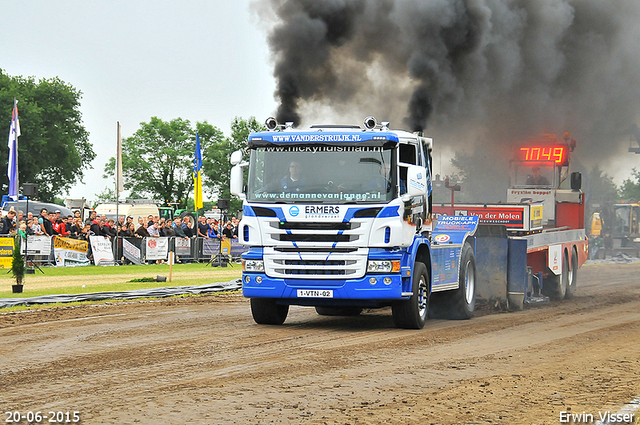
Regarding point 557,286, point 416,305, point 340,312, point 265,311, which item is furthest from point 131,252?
point 416,305

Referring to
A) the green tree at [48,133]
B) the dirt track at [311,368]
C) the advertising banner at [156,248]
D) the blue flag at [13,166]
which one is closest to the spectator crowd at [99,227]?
the advertising banner at [156,248]

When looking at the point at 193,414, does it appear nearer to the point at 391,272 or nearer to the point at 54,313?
the point at 391,272

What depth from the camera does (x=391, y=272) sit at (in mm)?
11781

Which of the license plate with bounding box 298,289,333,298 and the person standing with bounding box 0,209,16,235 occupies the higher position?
the person standing with bounding box 0,209,16,235

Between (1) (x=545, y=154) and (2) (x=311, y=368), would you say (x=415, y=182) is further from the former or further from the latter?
(1) (x=545, y=154)

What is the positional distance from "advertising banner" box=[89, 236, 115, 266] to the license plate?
52.6 feet

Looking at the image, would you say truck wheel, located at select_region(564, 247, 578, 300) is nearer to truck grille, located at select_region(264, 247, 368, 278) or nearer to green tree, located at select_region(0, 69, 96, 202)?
truck grille, located at select_region(264, 247, 368, 278)

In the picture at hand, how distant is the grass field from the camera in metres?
18.4

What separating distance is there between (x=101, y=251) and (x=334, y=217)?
16.8 meters

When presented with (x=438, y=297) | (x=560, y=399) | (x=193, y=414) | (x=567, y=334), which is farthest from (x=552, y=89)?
(x=193, y=414)

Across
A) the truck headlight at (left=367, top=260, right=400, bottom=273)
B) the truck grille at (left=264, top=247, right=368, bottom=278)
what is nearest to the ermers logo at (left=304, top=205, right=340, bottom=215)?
the truck grille at (left=264, top=247, right=368, bottom=278)

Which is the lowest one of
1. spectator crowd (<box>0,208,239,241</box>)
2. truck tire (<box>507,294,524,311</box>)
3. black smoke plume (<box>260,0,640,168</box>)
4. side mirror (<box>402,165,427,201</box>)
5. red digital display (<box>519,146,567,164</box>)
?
truck tire (<box>507,294,524,311</box>)

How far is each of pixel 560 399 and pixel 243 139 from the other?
231 feet

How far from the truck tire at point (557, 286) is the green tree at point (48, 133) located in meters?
52.6
